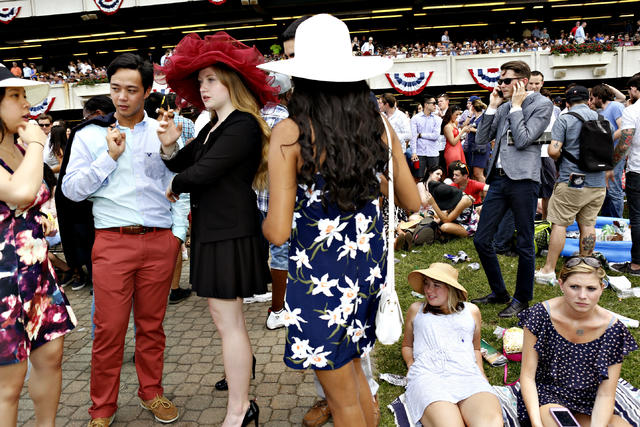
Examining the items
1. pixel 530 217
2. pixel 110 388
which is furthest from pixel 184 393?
pixel 530 217

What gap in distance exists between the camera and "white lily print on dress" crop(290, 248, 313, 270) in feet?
6.49

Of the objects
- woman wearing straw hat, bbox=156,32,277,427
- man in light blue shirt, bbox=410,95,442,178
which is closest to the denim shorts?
woman wearing straw hat, bbox=156,32,277,427

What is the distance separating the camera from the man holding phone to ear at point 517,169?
4.12 meters

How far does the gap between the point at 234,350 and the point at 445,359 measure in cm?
131

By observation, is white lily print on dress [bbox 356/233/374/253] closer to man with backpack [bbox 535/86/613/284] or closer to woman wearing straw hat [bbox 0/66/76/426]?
woman wearing straw hat [bbox 0/66/76/426]

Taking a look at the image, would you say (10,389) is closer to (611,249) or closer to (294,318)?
(294,318)

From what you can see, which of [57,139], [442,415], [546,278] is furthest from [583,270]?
[57,139]

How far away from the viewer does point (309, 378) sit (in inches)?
137

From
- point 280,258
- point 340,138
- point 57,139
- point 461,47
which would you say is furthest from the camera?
point 461,47

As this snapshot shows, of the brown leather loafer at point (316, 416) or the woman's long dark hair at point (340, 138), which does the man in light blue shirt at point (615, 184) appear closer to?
the brown leather loafer at point (316, 416)

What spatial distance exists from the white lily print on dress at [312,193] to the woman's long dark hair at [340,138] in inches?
1.4

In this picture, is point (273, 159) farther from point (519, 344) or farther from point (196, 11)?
point (196, 11)

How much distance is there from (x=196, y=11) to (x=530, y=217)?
1112 inches

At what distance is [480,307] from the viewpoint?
4.59 meters
